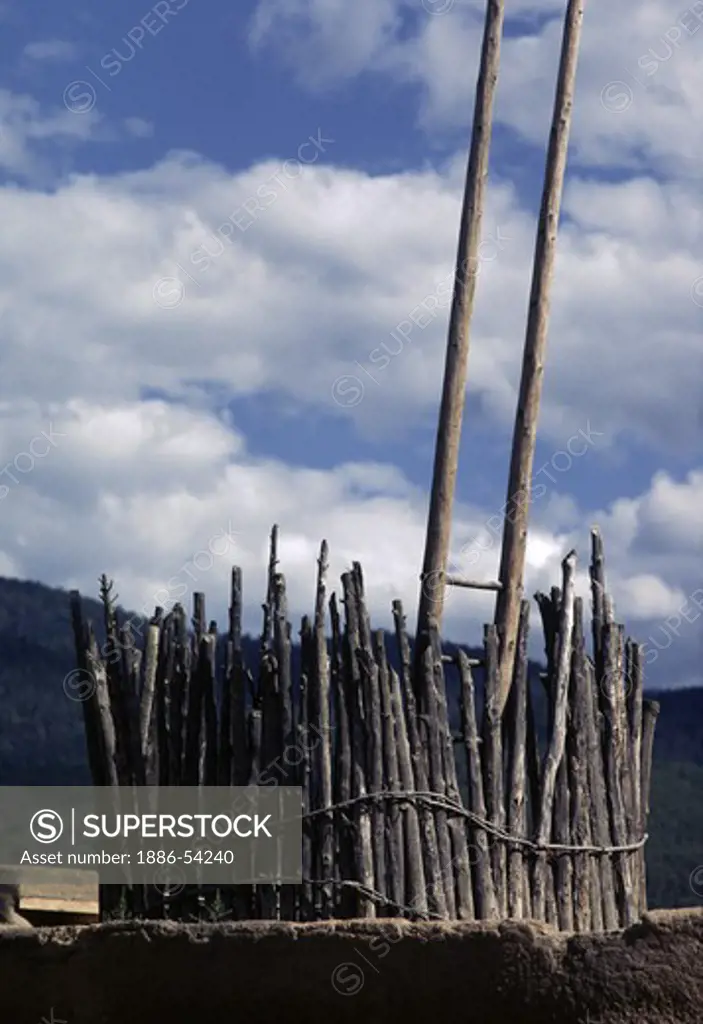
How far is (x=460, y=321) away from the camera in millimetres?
8570

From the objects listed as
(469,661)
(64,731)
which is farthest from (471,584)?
(64,731)

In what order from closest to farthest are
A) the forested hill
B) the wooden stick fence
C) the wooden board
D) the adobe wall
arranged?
the adobe wall < the wooden stick fence < the wooden board < the forested hill

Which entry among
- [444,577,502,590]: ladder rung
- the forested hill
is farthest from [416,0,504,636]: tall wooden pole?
the forested hill

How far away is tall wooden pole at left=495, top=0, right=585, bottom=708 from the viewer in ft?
27.4

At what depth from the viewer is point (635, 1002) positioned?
611 centimetres

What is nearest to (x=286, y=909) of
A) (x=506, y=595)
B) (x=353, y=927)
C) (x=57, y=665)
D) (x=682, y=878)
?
(x=353, y=927)

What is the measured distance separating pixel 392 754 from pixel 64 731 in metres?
12.3

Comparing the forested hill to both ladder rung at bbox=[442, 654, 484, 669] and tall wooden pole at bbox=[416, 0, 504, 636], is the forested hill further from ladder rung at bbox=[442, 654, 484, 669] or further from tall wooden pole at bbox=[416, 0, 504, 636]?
ladder rung at bbox=[442, 654, 484, 669]

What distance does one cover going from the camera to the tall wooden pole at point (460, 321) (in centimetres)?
824

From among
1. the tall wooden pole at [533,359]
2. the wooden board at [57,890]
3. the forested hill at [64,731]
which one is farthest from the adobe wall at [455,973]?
the forested hill at [64,731]

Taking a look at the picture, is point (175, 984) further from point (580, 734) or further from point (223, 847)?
point (580, 734)

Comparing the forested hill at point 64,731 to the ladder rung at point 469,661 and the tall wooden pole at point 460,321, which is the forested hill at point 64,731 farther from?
the ladder rung at point 469,661

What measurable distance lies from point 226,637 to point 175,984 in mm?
1795

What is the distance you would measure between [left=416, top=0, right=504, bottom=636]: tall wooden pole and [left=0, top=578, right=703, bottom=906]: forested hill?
6.81 metres
